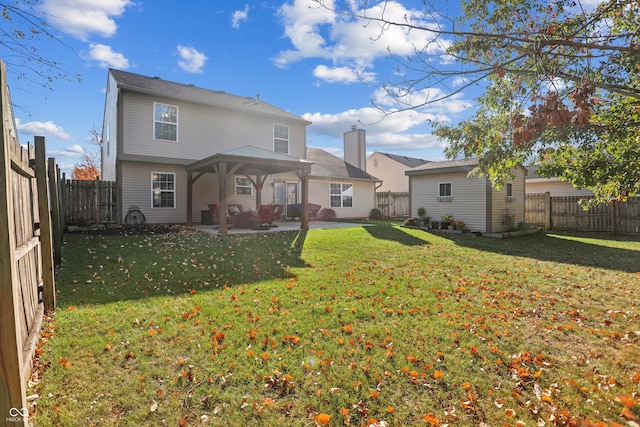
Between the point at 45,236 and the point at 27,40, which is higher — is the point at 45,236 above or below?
below

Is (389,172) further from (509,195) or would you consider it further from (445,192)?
(509,195)

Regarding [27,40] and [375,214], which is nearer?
[27,40]

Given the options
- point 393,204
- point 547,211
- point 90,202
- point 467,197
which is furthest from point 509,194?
point 90,202

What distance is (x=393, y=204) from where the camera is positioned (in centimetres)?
2222

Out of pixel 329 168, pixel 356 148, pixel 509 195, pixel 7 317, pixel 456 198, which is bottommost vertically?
pixel 7 317

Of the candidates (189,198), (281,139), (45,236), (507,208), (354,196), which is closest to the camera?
(45,236)

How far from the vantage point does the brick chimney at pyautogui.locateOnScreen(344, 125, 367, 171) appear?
25.1 m

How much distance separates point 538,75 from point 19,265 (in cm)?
453

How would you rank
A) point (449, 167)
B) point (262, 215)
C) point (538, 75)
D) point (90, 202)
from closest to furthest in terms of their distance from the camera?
point (538, 75) → point (262, 215) → point (90, 202) → point (449, 167)

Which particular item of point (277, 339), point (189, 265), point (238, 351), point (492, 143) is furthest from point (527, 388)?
point (189, 265)

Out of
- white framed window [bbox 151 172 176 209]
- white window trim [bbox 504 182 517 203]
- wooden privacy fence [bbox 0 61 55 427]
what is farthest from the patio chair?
white window trim [bbox 504 182 517 203]

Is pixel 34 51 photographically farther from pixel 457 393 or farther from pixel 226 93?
pixel 226 93

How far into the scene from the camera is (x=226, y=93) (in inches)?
711

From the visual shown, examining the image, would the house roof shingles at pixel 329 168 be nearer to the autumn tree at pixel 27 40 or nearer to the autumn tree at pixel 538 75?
the autumn tree at pixel 538 75
